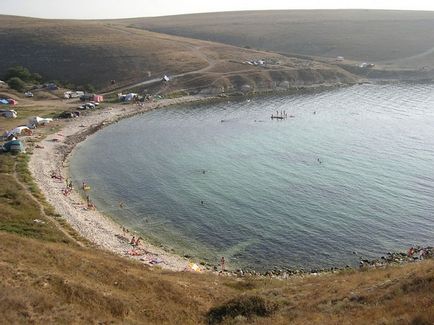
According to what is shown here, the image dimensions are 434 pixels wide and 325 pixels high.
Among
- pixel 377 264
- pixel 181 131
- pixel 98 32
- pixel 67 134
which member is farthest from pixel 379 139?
pixel 98 32

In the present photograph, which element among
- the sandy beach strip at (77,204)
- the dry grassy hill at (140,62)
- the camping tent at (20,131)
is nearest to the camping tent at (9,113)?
the camping tent at (20,131)

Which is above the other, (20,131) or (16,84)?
(16,84)

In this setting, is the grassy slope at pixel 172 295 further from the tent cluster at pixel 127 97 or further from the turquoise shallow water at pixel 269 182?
the tent cluster at pixel 127 97

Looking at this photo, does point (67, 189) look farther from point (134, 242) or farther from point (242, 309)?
point (242, 309)

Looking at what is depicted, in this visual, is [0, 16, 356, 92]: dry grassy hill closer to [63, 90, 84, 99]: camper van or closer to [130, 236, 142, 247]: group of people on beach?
[63, 90, 84, 99]: camper van

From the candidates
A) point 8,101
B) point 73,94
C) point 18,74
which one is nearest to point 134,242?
point 8,101

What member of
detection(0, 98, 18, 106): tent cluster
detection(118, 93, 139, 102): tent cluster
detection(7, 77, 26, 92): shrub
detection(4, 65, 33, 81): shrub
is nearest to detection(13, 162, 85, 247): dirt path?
detection(0, 98, 18, 106): tent cluster
